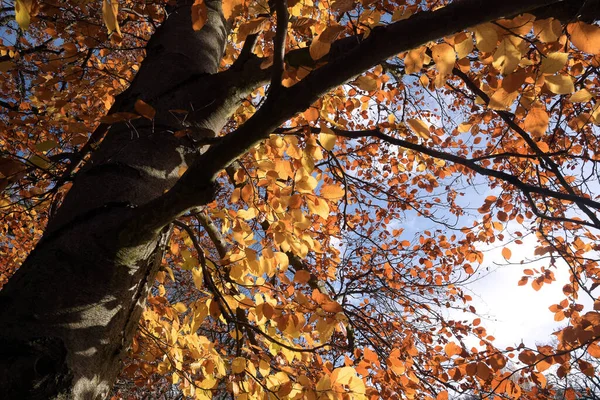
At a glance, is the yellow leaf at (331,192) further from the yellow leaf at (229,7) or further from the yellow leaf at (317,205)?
the yellow leaf at (229,7)

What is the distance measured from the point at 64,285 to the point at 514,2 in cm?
140

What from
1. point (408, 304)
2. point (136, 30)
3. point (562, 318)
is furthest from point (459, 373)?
point (136, 30)

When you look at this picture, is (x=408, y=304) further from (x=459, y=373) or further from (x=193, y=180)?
(x=193, y=180)

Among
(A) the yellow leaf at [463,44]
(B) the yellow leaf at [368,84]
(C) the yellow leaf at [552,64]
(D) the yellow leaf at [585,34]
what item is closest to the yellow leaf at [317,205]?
(B) the yellow leaf at [368,84]

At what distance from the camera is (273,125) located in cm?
97

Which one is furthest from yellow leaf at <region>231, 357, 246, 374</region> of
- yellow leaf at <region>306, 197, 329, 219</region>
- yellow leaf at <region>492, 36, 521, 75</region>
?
yellow leaf at <region>492, 36, 521, 75</region>

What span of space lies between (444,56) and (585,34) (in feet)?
1.40

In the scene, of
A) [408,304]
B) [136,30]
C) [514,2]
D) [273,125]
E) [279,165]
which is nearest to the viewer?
[514,2]

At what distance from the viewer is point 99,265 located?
1.08 meters

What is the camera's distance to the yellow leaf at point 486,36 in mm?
1023

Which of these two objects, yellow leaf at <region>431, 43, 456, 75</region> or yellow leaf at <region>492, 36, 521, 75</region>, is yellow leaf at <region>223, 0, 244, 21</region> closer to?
yellow leaf at <region>431, 43, 456, 75</region>

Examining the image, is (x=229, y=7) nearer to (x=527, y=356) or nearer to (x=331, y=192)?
(x=331, y=192)

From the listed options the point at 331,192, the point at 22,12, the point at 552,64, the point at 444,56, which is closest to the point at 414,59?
the point at 444,56

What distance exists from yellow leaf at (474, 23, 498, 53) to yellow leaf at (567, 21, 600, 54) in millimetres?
285
